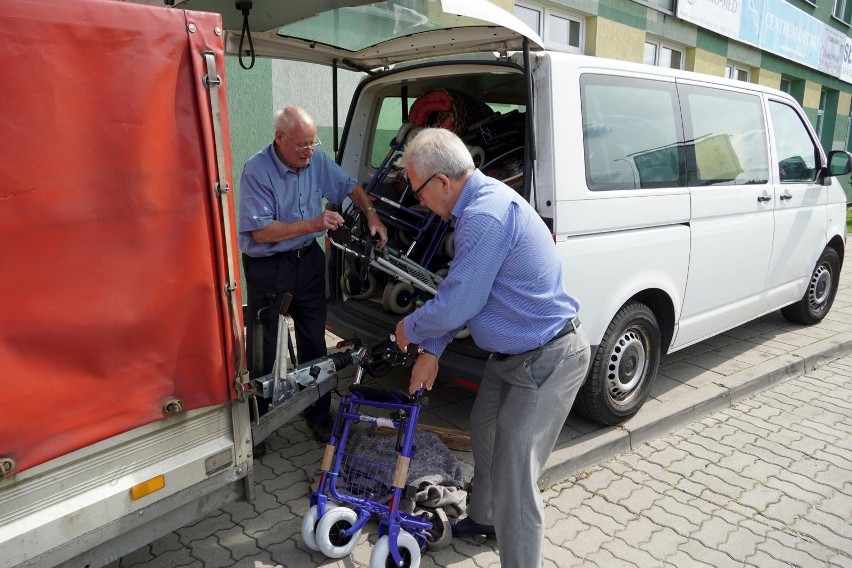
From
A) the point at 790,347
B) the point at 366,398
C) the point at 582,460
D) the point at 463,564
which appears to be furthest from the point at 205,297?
the point at 790,347

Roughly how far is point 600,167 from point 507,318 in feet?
4.50

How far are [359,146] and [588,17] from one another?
6289 mm

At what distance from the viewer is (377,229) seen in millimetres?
3326

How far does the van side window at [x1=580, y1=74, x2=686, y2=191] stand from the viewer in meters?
3.21

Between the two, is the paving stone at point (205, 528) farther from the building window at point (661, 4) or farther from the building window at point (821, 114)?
the building window at point (821, 114)

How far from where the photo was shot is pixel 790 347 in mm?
5273

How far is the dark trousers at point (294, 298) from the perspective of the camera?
Answer: 3.31 m

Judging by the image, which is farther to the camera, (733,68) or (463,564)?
(733,68)

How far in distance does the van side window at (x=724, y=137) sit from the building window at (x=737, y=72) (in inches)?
396

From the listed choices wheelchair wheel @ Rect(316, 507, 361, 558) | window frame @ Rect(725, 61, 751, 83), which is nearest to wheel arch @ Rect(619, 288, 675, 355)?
wheelchair wheel @ Rect(316, 507, 361, 558)

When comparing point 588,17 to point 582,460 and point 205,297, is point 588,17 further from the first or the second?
point 205,297

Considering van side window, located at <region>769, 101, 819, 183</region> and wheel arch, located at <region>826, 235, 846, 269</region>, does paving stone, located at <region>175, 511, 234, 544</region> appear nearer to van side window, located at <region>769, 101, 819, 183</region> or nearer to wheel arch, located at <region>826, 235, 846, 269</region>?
van side window, located at <region>769, 101, 819, 183</region>

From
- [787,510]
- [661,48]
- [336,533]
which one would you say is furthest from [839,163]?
[661,48]

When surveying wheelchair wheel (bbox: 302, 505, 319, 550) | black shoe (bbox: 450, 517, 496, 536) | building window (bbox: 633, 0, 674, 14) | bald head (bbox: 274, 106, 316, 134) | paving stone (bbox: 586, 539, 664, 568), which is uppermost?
building window (bbox: 633, 0, 674, 14)
